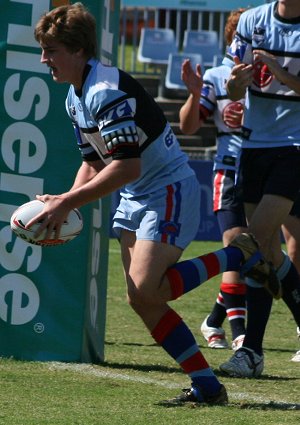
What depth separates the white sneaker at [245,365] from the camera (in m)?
5.77

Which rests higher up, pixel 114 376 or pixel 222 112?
pixel 222 112

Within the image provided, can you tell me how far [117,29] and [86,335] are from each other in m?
1.67

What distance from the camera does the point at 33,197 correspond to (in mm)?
5863

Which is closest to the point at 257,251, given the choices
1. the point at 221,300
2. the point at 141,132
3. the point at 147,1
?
the point at 141,132

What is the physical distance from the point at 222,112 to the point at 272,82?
1.26m

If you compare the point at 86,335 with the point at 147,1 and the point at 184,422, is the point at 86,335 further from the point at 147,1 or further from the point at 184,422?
the point at 147,1

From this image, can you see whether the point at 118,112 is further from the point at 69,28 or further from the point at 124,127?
the point at 69,28

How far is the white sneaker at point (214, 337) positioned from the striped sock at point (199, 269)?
6.36 ft

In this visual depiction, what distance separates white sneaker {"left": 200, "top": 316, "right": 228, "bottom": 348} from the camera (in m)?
7.11

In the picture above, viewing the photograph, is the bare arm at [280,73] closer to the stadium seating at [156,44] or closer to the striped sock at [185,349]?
the striped sock at [185,349]

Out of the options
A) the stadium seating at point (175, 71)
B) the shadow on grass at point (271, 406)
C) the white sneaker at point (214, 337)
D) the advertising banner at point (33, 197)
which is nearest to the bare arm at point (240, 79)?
the advertising banner at point (33, 197)

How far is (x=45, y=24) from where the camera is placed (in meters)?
4.77

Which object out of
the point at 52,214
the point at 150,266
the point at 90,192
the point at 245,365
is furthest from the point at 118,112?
the point at 245,365

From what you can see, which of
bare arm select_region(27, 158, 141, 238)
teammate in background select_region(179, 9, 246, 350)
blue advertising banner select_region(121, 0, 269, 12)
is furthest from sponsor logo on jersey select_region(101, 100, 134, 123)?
blue advertising banner select_region(121, 0, 269, 12)
